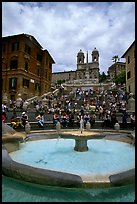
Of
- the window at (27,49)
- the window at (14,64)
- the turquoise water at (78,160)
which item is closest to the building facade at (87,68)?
the window at (27,49)

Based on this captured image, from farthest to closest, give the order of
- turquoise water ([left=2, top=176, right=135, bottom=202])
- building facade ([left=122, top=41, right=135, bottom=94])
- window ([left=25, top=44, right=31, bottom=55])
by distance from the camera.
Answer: window ([left=25, top=44, right=31, bottom=55]), building facade ([left=122, top=41, right=135, bottom=94]), turquoise water ([left=2, top=176, right=135, bottom=202])

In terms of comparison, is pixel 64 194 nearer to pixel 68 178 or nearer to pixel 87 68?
pixel 68 178

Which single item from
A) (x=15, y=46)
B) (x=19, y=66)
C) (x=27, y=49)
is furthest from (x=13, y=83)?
(x=27, y=49)

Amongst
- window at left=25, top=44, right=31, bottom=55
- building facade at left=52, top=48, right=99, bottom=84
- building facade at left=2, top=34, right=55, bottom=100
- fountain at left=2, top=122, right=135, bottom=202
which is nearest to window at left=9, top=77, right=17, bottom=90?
building facade at left=2, top=34, right=55, bottom=100

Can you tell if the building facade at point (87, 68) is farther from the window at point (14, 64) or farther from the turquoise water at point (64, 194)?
the turquoise water at point (64, 194)

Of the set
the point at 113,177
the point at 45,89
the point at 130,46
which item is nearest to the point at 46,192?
the point at 113,177

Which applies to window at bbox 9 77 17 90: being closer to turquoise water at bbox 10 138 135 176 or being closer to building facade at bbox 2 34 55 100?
building facade at bbox 2 34 55 100

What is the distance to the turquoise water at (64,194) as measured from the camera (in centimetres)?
480

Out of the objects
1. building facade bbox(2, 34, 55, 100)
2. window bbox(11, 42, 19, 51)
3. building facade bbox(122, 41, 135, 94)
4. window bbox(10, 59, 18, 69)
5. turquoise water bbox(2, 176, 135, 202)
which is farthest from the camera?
window bbox(10, 59, 18, 69)

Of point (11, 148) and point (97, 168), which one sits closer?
point (97, 168)

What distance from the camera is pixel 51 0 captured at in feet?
7.61

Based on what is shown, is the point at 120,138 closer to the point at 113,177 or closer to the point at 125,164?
the point at 125,164

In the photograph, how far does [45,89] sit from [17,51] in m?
15.1

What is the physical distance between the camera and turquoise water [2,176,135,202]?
15.7ft
